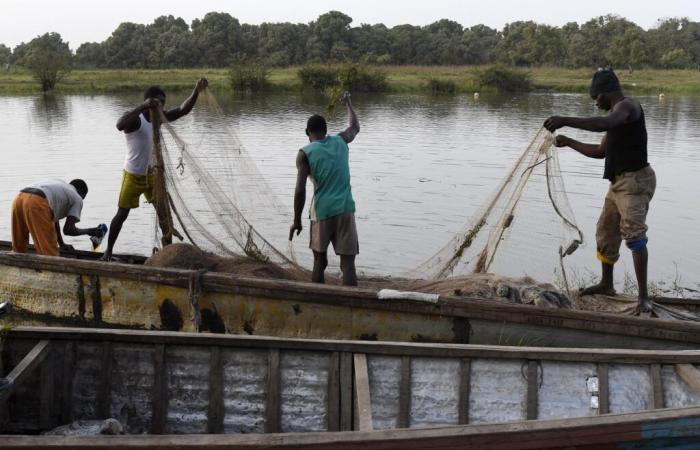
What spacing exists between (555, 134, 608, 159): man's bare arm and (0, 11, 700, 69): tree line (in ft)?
142

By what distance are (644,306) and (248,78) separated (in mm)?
28104

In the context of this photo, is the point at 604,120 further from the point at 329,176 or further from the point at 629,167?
the point at 329,176

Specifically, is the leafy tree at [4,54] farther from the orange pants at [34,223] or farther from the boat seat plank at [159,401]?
the boat seat plank at [159,401]

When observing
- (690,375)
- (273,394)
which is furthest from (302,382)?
(690,375)

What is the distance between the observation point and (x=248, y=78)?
31641 mm

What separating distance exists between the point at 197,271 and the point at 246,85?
27643 millimetres

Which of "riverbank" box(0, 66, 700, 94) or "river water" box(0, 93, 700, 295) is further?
"riverbank" box(0, 66, 700, 94)

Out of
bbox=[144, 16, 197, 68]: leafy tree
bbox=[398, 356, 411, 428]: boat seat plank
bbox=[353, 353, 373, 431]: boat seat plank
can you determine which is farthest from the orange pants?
bbox=[144, 16, 197, 68]: leafy tree

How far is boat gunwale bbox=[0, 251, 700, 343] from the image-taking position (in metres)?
4.58

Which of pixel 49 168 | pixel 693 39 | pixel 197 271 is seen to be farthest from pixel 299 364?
pixel 693 39

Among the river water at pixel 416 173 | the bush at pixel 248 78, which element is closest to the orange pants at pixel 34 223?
the river water at pixel 416 173

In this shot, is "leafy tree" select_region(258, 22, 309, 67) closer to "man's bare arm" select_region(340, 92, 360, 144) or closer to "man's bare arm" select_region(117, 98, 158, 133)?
"man's bare arm" select_region(117, 98, 158, 133)

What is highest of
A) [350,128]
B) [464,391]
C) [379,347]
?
[350,128]

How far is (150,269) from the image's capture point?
211 inches
